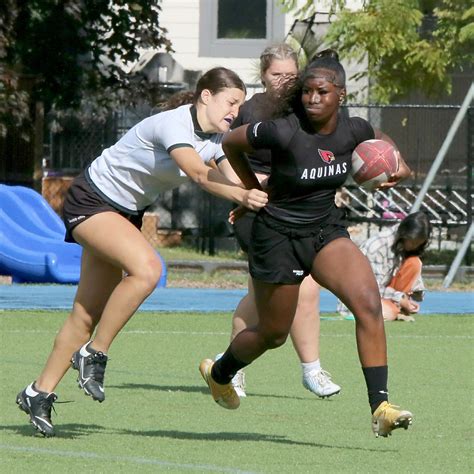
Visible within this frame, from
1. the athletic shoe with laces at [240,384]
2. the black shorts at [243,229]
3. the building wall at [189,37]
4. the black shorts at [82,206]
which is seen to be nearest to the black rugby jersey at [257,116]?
the black shorts at [243,229]

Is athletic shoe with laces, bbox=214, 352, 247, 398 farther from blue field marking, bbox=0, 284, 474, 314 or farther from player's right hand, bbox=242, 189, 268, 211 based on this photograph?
blue field marking, bbox=0, 284, 474, 314

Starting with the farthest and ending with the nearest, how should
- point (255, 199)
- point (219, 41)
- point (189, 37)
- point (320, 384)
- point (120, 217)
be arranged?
point (219, 41) < point (189, 37) < point (320, 384) < point (120, 217) < point (255, 199)

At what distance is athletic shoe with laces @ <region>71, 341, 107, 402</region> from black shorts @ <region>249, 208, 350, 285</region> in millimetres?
936

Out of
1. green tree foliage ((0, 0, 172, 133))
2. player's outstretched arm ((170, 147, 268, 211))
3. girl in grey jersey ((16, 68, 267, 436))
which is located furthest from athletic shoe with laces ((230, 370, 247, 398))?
green tree foliage ((0, 0, 172, 133))

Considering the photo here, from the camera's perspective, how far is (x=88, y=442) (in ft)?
23.7

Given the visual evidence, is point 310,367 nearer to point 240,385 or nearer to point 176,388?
point 240,385

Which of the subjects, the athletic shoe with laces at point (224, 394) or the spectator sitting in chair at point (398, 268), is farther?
the spectator sitting in chair at point (398, 268)

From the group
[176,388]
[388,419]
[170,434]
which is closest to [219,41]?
[176,388]

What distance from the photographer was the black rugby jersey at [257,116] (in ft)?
24.1

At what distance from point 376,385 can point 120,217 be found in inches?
62.5

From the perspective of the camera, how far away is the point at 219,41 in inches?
1081

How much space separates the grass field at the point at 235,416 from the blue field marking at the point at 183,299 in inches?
105

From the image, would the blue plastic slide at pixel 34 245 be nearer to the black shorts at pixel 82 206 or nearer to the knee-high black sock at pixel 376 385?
the black shorts at pixel 82 206

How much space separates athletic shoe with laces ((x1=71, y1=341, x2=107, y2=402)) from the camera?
7.45 metres
